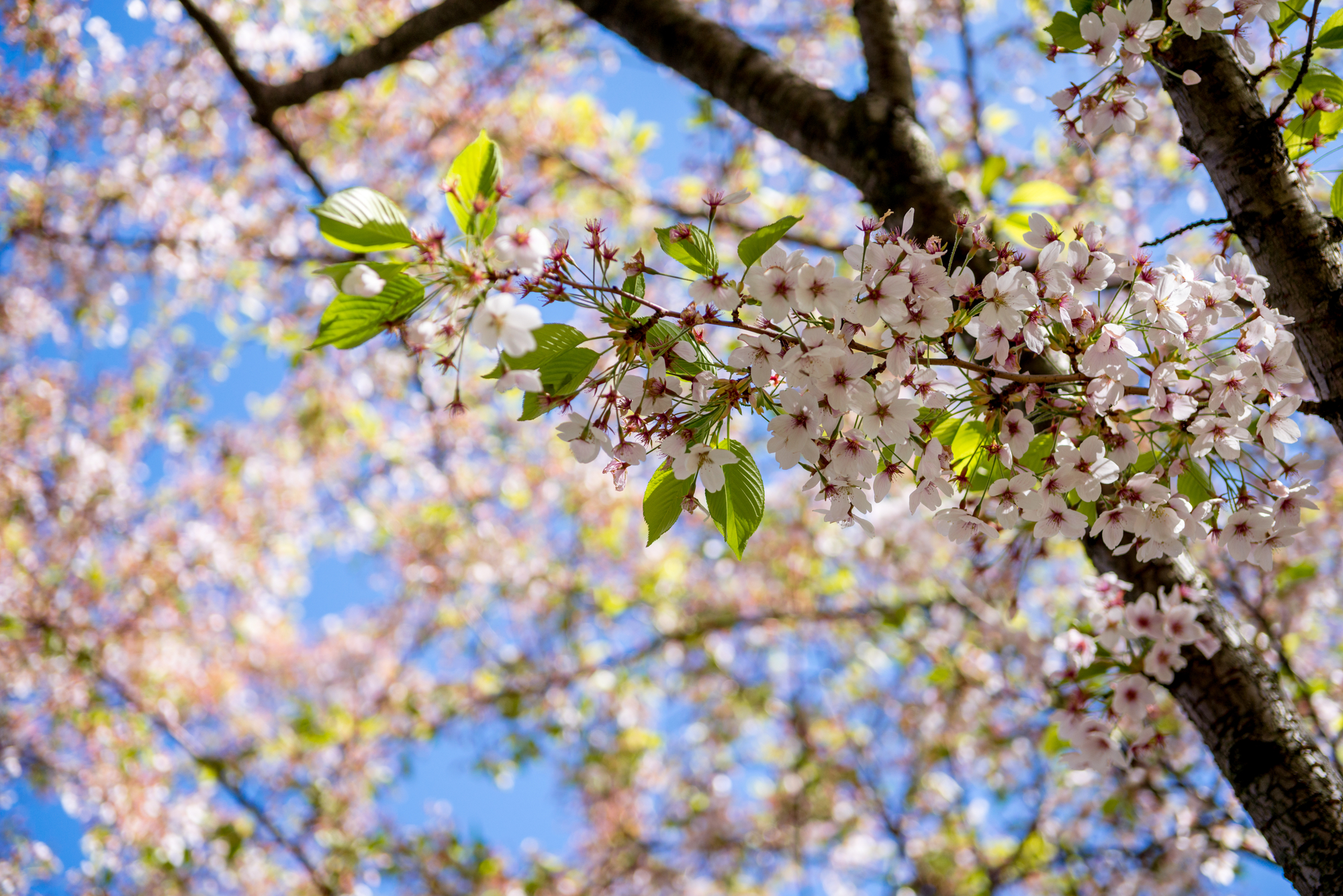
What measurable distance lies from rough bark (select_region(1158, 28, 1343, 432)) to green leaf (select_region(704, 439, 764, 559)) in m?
0.95

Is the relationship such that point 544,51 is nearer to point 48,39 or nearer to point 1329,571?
point 48,39

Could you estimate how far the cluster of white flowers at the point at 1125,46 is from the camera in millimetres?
1141

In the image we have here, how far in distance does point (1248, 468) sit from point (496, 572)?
242 inches

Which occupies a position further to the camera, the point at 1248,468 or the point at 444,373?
the point at 1248,468

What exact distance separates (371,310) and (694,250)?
0.42 meters

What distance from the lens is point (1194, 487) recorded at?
47.4 inches

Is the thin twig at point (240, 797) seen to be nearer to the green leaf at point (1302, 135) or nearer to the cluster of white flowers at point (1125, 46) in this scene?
the cluster of white flowers at point (1125, 46)

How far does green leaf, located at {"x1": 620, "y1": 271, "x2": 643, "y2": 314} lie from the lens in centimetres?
100

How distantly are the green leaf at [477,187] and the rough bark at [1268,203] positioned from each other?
1215 mm

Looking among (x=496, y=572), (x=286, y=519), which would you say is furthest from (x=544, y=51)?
(x=286, y=519)

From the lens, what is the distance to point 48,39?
4.66m

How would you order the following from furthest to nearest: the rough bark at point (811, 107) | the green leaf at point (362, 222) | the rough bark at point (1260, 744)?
the rough bark at point (811, 107)
the rough bark at point (1260, 744)
the green leaf at point (362, 222)

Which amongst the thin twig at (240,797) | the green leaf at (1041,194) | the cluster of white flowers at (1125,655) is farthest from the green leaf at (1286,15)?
the thin twig at (240,797)

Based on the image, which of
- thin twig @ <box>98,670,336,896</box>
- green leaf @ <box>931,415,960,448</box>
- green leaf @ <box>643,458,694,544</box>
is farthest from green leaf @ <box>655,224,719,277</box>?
thin twig @ <box>98,670,336,896</box>
